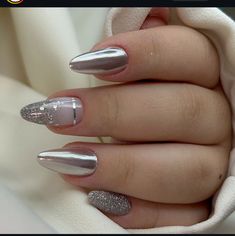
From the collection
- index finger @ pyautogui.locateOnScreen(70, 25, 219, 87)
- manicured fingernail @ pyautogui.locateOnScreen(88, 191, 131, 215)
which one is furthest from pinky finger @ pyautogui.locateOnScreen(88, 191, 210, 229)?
index finger @ pyautogui.locateOnScreen(70, 25, 219, 87)

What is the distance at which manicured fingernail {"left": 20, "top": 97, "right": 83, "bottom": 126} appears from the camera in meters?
0.38

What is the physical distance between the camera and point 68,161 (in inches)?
14.9

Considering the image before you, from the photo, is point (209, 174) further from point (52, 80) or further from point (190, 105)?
Result: point (52, 80)

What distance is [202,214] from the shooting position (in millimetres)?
435

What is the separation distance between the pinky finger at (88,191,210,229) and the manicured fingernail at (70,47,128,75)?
0.34 ft

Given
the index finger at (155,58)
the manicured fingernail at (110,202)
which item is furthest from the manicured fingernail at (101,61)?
the manicured fingernail at (110,202)

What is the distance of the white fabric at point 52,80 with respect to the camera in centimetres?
38

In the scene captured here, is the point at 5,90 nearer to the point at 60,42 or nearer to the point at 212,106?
the point at 60,42

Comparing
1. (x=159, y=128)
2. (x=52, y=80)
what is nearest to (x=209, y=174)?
(x=159, y=128)

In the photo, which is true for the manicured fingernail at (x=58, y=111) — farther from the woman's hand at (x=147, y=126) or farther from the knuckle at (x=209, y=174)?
the knuckle at (x=209, y=174)

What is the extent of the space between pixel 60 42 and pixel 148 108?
11 cm

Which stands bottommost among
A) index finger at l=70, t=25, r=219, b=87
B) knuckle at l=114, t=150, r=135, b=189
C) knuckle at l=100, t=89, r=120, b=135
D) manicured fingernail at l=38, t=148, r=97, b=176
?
knuckle at l=114, t=150, r=135, b=189

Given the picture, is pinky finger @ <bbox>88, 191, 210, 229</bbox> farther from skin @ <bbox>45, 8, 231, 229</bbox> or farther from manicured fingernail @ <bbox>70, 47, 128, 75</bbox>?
manicured fingernail @ <bbox>70, 47, 128, 75</bbox>

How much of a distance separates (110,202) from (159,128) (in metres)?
0.08
